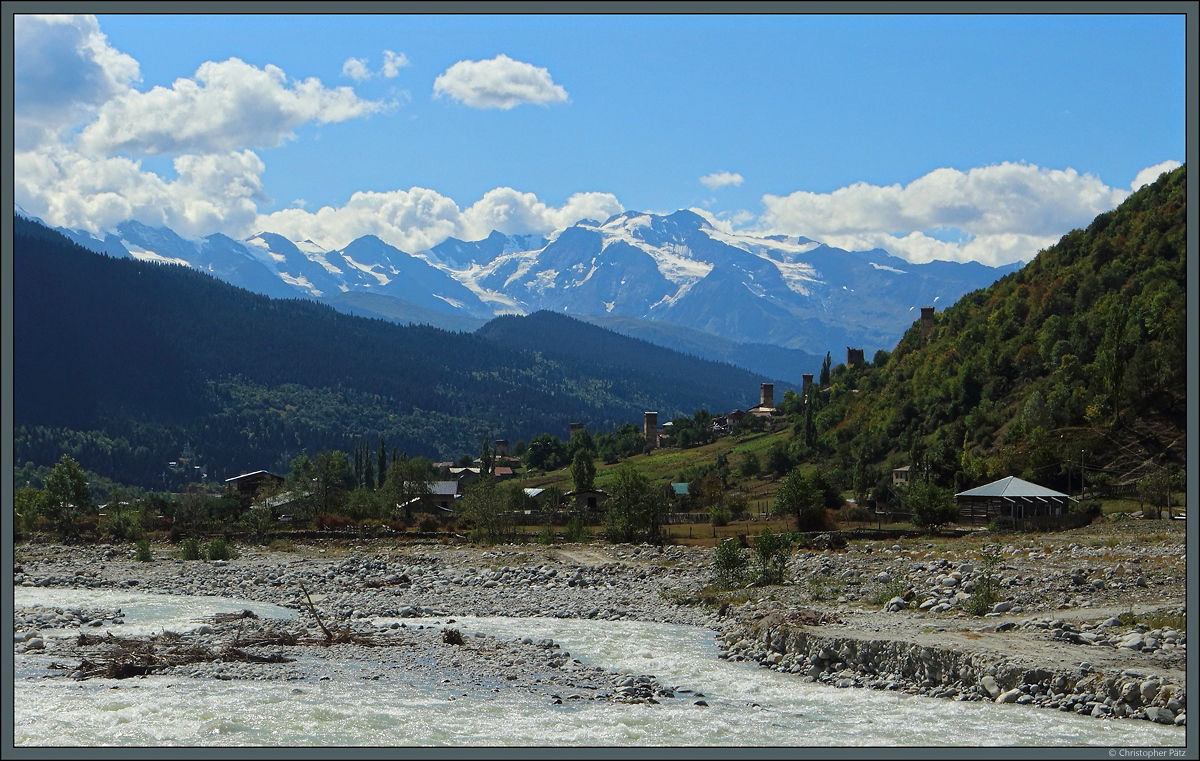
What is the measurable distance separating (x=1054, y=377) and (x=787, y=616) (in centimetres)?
6283

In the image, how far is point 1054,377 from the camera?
8388cm

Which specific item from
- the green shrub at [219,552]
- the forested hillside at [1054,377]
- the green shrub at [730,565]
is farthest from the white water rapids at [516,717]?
the forested hillside at [1054,377]

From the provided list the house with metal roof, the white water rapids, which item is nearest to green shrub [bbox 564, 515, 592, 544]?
the house with metal roof

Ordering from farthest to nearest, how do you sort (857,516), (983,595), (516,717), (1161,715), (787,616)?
(857,516) < (983,595) < (787,616) < (516,717) < (1161,715)

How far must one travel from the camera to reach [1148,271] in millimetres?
86250

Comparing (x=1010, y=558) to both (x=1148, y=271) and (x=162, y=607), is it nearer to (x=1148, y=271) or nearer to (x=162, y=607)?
(x=162, y=607)

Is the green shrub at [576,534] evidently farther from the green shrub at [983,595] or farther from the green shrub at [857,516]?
the green shrub at [983,595]

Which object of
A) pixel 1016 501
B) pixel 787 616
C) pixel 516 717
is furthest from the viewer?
pixel 1016 501

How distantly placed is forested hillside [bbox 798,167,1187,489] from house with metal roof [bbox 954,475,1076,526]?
251 inches

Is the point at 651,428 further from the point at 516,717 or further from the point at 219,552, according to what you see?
the point at 516,717

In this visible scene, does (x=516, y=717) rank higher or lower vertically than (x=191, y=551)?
lower

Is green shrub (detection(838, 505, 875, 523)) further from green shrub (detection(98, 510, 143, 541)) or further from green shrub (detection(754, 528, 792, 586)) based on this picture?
green shrub (detection(98, 510, 143, 541))

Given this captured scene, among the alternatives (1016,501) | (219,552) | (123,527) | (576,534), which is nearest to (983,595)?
(1016,501)

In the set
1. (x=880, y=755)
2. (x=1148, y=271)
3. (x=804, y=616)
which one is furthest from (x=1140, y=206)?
(x=880, y=755)
